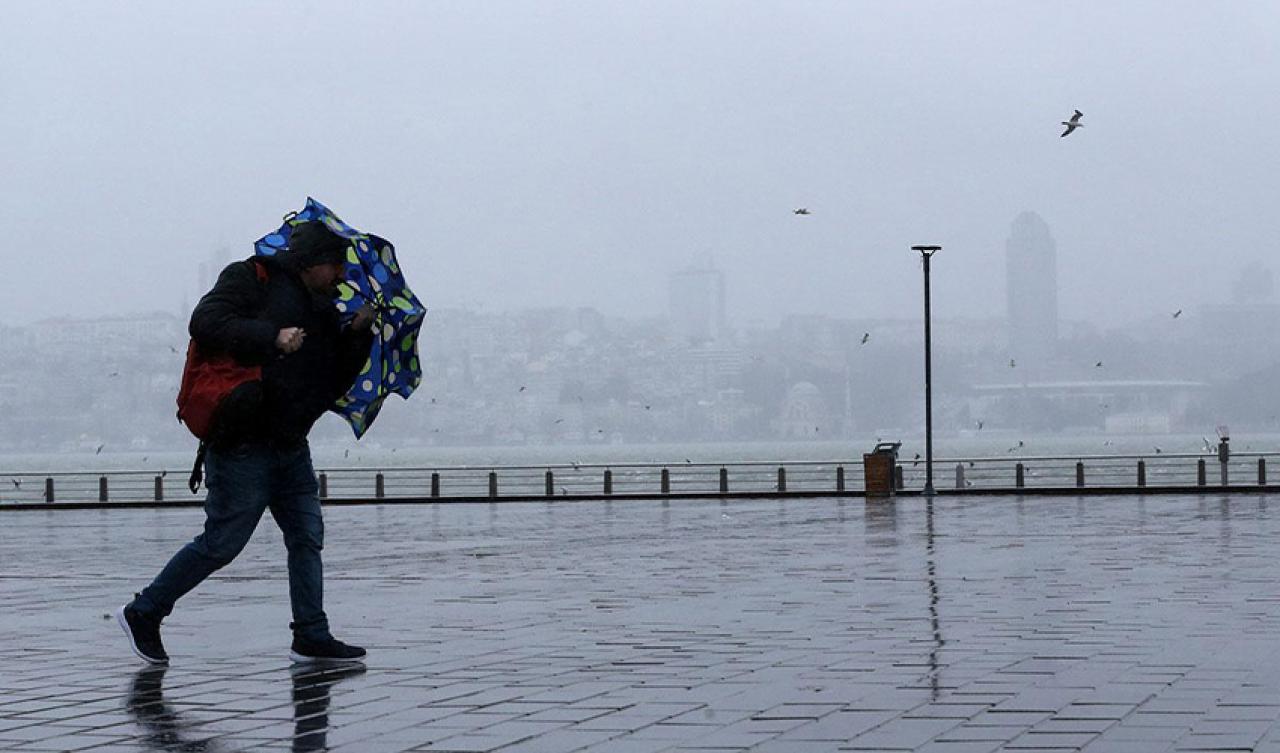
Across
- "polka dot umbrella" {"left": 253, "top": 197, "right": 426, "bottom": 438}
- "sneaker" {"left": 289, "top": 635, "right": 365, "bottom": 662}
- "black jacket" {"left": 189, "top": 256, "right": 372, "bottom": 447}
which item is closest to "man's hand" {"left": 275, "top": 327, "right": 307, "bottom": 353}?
"black jacket" {"left": 189, "top": 256, "right": 372, "bottom": 447}

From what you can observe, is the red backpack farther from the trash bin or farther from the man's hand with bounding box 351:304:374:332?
the trash bin

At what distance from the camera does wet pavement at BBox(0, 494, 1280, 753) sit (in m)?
6.50

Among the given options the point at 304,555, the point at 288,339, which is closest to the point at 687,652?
the point at 304,555

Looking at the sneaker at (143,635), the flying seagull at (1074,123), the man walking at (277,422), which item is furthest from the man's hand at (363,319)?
the flying seagull at (1074,123)

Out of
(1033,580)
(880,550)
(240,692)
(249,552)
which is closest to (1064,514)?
(880,550)

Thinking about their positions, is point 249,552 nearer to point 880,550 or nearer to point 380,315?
point 880,550

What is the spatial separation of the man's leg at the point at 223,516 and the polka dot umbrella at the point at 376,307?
0.48 metres

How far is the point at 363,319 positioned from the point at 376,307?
0.36 meters

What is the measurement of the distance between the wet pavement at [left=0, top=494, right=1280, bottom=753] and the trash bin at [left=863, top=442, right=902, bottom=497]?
18753mm

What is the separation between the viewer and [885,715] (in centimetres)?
683

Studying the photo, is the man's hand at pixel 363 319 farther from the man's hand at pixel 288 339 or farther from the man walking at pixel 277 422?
the man's hand at pixel 288 339

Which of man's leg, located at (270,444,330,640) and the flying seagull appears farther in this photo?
the flying seagull

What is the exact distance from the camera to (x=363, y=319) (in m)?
8.51

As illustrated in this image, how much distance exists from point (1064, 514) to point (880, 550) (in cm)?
997
